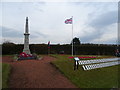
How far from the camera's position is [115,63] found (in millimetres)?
13617

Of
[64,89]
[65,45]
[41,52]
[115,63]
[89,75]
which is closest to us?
[64,89]

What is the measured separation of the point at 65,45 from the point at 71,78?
2144 cm

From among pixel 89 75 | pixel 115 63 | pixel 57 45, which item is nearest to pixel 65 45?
pixel 57 45

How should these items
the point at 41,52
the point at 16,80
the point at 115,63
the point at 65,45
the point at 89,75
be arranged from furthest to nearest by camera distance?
the point at 65,45 → the point at 41,52 → the point at 115,63 → the point at 89,75 → the point at 16,80

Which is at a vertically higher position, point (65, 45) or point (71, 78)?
point (65, 45)

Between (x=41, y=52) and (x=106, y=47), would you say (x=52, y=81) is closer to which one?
(x=41, y=52)

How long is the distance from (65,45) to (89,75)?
67.7 feet

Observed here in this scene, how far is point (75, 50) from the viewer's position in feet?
99.3

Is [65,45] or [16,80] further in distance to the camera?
[65,45]

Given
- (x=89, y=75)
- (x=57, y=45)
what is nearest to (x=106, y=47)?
(x=57, y=45)

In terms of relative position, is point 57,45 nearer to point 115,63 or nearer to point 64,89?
point 115,63

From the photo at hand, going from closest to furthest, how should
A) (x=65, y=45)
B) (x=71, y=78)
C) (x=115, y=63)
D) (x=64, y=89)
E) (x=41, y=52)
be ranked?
(x=64, y=89) < (x=71, y=78) < (x=115, y=63) < (x=41, y=52) < (x=65, y=45)

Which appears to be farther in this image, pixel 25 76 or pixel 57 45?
pixel 57 45

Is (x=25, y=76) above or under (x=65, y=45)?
under
